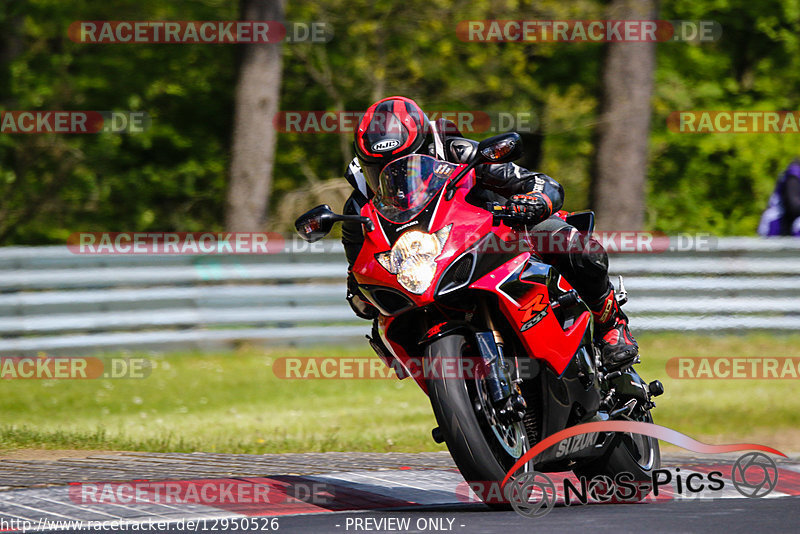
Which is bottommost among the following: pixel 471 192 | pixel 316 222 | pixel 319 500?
pixel 319 500

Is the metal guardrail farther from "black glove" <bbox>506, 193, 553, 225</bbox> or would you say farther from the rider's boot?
"black glove" <bbox>506, 193, 553, 225</bbox>

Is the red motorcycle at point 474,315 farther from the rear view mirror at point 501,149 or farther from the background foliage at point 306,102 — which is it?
the background foliage at point 306,102

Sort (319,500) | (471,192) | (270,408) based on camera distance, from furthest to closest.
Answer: (270,408) < (319,500) < (471,192)

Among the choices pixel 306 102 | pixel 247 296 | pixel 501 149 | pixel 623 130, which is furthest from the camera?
pixel 306 102

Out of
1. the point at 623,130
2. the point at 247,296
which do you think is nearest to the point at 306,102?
the point at 623,130

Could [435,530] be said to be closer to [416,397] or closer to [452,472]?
[452,472]

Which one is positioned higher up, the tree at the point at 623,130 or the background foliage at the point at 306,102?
the background foliage at the point at 306,102

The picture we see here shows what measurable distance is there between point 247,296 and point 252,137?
2924 mm

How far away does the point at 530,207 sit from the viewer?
18.1ft

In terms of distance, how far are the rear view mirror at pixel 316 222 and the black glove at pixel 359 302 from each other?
247 mm

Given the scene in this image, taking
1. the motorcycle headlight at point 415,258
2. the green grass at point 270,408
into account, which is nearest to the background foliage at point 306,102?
the green grass at point 270,408

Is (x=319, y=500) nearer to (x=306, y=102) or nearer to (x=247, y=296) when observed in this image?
(x=247, y=296)

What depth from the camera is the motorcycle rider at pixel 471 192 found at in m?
5.62

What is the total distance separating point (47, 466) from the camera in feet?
23.4
